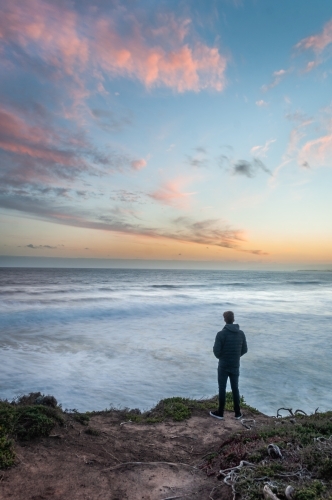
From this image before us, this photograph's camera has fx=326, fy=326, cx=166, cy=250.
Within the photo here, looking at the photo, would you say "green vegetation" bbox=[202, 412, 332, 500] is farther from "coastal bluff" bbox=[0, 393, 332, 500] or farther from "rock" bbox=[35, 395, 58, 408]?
"rock" bbox=[35, 395, 58, 408]

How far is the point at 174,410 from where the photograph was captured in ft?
25.9

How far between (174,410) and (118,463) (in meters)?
2.92

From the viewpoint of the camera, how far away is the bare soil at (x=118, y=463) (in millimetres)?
4219

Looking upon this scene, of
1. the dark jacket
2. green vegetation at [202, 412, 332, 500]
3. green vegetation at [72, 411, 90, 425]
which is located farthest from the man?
green vegetation at [72, 411, 90, 425]

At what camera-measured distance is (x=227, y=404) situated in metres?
8.65

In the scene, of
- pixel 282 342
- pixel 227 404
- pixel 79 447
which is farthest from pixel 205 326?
pixel 79 447

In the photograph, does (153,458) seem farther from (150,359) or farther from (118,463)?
(150,359)

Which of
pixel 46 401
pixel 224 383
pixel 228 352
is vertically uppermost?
pixel 228 352

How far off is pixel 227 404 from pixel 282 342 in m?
11.8

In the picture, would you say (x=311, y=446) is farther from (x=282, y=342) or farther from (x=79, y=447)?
A: (x=282, y=342)

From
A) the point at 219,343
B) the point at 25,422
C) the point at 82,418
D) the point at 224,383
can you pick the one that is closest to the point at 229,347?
the point at 219,343

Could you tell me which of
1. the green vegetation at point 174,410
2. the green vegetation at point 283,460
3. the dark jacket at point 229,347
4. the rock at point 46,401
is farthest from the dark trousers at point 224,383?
the rock at point 46,401

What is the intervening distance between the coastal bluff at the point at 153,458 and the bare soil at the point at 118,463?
0.04 feet

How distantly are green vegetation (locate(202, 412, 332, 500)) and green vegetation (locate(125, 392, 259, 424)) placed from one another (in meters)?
1.97
